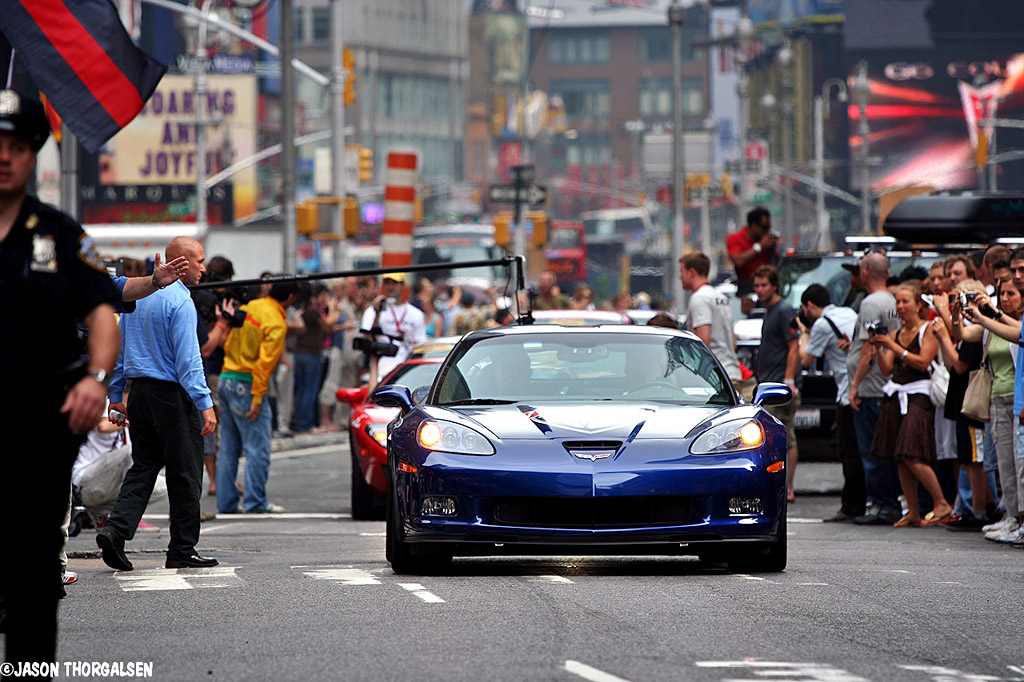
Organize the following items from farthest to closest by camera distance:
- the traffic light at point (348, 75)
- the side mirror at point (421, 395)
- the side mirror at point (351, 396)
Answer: the traffic light at point (348, 75) → the side mirror at point (351, 396) → the side mirror at point (421, 395)

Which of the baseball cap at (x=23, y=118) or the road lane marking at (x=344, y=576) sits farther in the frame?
the road lane marking at (x=344, y=576)

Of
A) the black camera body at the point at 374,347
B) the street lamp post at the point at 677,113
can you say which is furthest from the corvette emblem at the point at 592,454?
the street lamp post at the point at 677,113

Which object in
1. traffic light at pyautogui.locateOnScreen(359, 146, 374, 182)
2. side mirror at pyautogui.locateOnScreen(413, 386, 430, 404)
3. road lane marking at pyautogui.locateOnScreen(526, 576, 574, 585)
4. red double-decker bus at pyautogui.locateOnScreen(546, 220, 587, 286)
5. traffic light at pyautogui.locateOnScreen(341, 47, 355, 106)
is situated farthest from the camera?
red double-decker bus at pyautogui.locateOnScreen(546, 220, 587, 286)

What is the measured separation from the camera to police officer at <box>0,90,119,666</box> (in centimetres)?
530

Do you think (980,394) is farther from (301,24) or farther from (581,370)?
(301,24)

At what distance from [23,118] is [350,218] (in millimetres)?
24724

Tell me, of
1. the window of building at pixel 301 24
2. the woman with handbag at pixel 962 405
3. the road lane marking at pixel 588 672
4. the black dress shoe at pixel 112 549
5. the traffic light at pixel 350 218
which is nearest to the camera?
the road lane marking at pixel 588 672

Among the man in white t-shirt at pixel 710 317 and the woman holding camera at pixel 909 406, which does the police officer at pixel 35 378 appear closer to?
the woman holding camera at pixel 909 406

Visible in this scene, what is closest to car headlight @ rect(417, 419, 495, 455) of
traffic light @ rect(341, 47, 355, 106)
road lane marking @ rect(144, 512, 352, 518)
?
road lane marking @ rect(144, 512, 352, 518)

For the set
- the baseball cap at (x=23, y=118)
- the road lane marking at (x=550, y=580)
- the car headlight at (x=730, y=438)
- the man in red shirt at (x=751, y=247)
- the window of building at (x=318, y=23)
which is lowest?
the road lane marking at (x=550, y=580)

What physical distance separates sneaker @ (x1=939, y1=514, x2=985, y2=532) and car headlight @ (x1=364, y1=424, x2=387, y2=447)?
397cm

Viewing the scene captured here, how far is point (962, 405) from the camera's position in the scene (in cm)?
1318

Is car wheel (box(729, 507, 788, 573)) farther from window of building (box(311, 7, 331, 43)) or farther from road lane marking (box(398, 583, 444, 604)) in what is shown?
window of building (box(311, 7, 331, 43))

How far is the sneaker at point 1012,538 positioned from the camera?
12.1 meters
